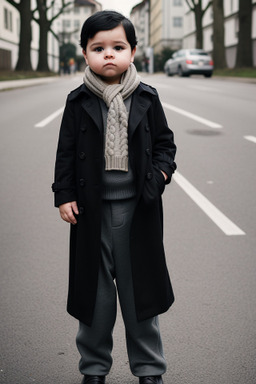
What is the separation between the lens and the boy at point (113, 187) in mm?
2406

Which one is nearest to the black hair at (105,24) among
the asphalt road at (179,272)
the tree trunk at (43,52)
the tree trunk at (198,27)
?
the asphalt road at (179,272)

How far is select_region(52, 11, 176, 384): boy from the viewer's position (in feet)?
7.89

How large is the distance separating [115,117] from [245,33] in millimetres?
31694

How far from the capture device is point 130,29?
2445 millimetres

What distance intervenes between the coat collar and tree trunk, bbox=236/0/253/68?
31376mm

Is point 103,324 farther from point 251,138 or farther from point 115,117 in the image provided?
point 251,138

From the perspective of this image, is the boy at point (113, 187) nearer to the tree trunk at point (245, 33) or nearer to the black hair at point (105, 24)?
the black hair at point (105, 24)

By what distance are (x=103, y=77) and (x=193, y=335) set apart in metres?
1.60

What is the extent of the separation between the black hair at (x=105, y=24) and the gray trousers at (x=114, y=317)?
0.72 meters

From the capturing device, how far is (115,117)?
238 cm

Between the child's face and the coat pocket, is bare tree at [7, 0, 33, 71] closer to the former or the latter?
the child's face

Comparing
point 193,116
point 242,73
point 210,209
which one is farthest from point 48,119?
point 242,73

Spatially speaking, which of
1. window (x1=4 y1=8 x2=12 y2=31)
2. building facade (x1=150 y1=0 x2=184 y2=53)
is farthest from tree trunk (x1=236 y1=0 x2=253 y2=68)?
building facade (x1=150 y1=0 x2=184 y2=53)

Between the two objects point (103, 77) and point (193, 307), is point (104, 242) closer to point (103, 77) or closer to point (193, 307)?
point (103, 77)
